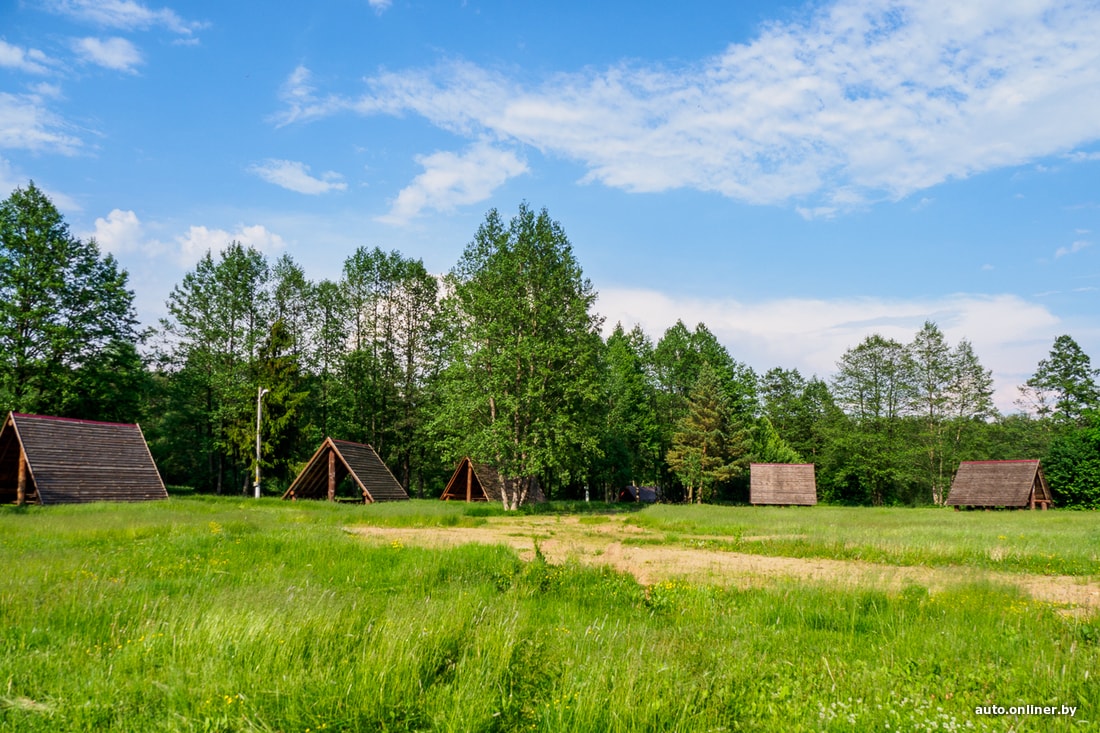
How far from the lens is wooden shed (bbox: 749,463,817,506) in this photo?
54469 millimetres

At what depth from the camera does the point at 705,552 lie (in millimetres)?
16344

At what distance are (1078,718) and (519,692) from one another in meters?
4.37

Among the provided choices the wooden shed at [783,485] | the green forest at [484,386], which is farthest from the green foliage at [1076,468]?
the wooden shed at [783,485]

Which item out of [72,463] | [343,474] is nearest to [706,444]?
[343,474]

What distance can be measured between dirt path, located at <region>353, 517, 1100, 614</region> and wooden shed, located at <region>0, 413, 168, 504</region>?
15.6 meters

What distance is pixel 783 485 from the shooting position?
55281mm

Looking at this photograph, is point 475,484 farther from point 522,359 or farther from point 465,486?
point 522,359

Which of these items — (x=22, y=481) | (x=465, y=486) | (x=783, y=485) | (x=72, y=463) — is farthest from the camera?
(x=783, y=485)

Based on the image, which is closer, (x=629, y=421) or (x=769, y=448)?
(x=629, y=421)

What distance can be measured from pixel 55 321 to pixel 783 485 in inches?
2315

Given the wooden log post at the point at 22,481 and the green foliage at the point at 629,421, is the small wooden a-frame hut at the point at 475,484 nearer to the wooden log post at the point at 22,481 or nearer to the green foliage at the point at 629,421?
the green foliage at the point at 629,421

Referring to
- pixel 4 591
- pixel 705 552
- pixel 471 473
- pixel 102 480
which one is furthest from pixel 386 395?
pixel 4 591

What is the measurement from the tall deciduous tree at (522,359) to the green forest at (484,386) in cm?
14

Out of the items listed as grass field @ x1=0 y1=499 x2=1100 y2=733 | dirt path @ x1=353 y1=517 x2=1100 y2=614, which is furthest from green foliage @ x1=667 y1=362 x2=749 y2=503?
grass field @ x1=0 y1=499 x2=1100 y2=733
